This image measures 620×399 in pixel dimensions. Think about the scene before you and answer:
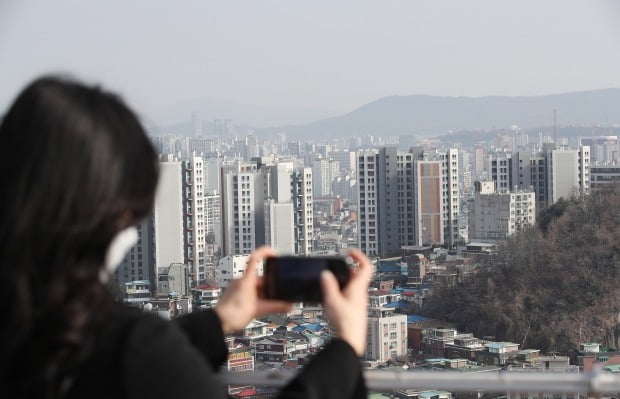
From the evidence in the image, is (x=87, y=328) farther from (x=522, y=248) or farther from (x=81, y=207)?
(x=522, y=248)

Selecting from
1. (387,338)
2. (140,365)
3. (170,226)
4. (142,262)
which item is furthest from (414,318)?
(140,365)

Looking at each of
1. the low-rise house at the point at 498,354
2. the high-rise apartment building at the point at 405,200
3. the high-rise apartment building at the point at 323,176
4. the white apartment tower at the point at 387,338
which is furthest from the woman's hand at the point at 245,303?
the high-rise apartment building at the point at 323,176

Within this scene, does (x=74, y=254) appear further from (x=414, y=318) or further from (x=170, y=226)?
(x=170, y=226)

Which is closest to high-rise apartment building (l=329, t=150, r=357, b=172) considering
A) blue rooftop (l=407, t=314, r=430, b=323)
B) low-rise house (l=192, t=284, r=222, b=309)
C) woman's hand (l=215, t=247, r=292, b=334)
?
blue rooftop (l=407, t=314, r=430, b=323)

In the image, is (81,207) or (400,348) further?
(400,348)

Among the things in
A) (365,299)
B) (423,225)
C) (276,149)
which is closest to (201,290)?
(423,225)
